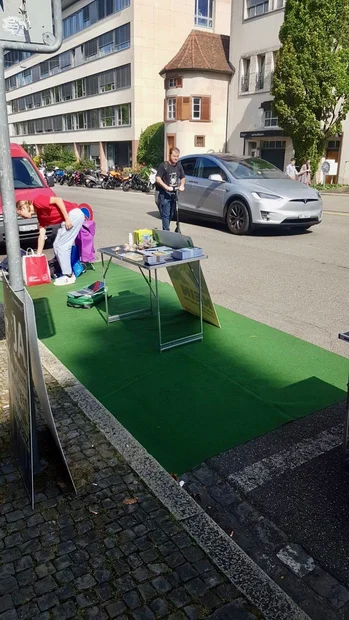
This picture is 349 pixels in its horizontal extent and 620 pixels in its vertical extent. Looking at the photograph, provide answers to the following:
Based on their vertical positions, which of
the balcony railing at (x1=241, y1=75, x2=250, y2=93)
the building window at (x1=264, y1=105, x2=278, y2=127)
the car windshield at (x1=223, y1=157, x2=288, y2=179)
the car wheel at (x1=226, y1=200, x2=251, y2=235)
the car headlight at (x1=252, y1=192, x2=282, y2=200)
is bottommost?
the car wheel at (x1=226, y1=200, x2=251, y2=235)

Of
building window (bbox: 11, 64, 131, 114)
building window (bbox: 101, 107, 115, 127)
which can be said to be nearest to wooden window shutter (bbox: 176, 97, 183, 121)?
building window (bbox: 11, 64, 131, 114)

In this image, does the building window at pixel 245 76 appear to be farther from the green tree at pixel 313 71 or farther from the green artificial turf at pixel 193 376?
the green artificial turf at pixel 193 376

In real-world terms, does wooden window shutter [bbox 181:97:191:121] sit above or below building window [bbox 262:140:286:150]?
above

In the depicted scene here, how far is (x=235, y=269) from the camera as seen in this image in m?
8.45

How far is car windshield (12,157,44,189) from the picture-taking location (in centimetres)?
1016

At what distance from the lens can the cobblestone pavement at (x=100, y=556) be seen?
224 cm

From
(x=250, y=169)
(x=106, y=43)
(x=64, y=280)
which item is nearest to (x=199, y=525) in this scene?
(x=64, y=280)

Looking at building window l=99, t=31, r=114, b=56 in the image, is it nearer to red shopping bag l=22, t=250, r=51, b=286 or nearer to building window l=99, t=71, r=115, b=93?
building window l=99, t=71, r=115, b=93

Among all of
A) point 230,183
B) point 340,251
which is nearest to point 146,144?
point 230,183

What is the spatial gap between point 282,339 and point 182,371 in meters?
1.30

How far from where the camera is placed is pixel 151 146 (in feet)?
125

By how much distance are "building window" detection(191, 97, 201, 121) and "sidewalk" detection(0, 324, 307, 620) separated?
33189 millimetres

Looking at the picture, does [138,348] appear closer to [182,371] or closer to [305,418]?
[182,371]

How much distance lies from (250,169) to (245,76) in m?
23.0
